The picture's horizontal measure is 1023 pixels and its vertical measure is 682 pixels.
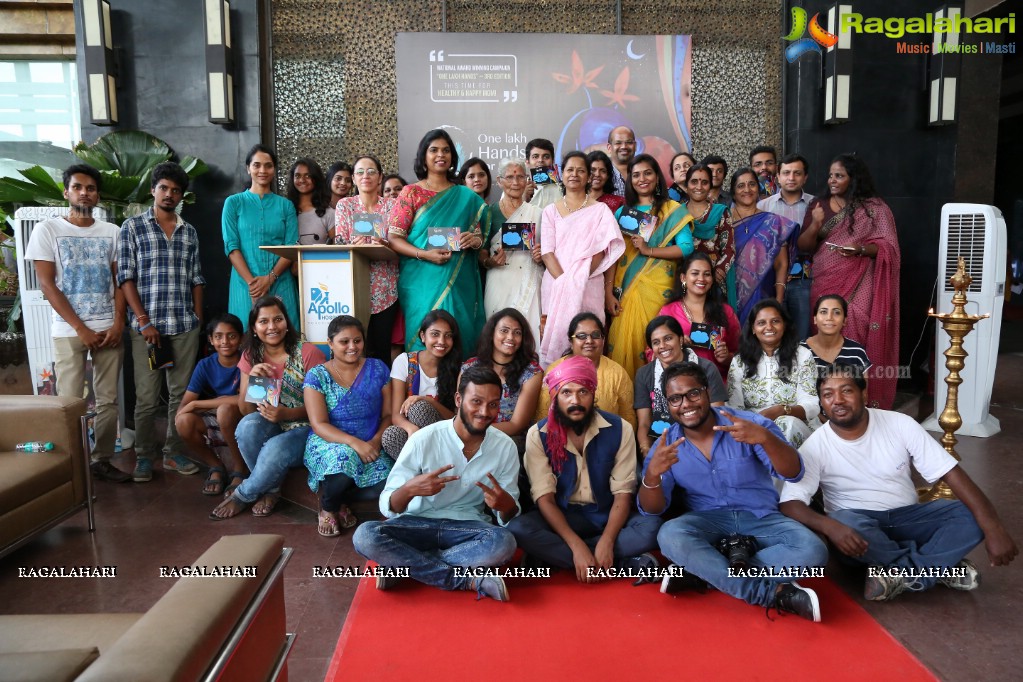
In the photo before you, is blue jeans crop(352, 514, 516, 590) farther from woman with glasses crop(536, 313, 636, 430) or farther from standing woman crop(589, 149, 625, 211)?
standing woman crop(589, 149, 625, 211)

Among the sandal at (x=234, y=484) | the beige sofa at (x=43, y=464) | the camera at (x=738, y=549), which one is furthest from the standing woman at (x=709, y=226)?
the beige sofa at (x=43, y=464)

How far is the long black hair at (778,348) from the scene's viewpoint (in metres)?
3.13

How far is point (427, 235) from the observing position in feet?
11.4

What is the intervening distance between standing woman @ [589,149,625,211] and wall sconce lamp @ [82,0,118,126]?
3.35 m

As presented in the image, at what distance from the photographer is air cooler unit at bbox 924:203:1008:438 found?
4430mm

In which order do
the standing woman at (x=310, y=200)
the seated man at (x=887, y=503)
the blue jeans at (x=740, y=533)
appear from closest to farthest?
the blue jeans at (x=740, y=533) → the seated man at (x=887, y=503) → the standing woman at (x=310, y=200)

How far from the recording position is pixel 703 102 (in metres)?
5.18

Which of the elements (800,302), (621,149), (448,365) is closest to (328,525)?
(448,365)

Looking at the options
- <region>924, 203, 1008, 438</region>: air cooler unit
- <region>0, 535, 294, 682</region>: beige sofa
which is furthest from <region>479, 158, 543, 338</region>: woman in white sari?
<region>924, 203, 1008, 438</region>: air cooler unit

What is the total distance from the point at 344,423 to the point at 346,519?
0.41 m

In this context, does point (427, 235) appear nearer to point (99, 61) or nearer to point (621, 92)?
point (621, 92)

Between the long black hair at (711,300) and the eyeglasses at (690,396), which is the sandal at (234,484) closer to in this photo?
the eyeglasses at (690,396)

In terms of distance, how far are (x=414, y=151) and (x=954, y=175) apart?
405cm

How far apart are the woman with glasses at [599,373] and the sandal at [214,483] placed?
1630 millimetres
